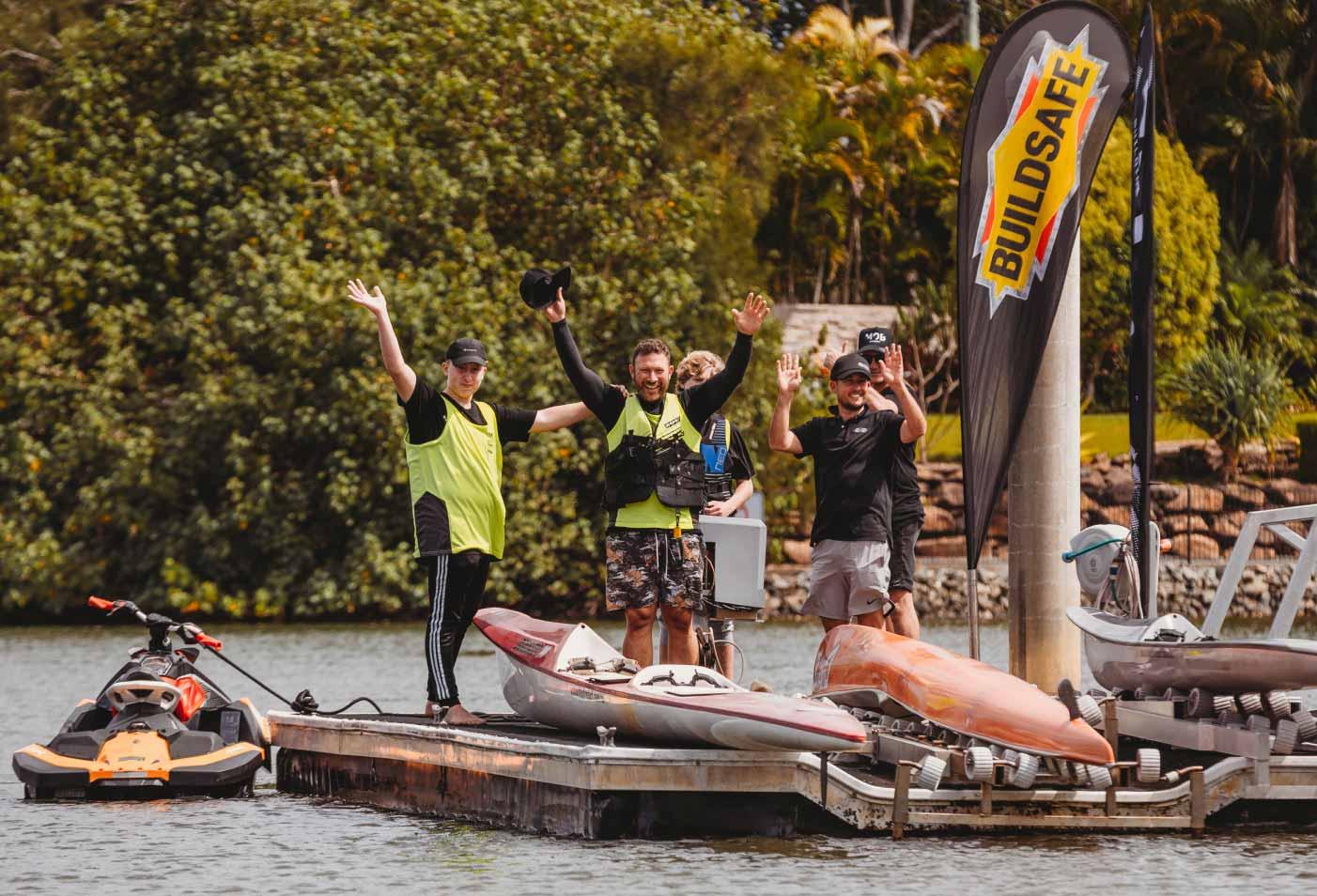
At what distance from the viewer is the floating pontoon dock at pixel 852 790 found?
9.23m

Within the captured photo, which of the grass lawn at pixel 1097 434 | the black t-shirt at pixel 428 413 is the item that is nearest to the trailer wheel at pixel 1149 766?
the black t-shirt at pixel 428 413

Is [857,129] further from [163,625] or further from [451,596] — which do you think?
[451,596]

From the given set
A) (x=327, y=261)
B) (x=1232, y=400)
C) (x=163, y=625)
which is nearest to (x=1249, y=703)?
(x=163, y=625)

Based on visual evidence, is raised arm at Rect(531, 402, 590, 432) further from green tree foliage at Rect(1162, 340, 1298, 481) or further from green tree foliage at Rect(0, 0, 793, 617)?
green tree foliage at Rect(1162, 340, 1298, 481)


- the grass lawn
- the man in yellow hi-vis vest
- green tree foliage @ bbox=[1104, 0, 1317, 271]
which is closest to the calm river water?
the man in yellow hi-vis vest

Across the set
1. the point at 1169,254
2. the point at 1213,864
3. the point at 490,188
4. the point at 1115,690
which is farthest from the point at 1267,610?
the point at 1213,864

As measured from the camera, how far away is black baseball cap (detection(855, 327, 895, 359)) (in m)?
11.5

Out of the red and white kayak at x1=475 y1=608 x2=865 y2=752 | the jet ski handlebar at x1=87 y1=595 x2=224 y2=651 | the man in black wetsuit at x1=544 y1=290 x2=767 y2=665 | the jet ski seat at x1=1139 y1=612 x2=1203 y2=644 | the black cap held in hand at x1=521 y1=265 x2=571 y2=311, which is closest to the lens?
the red and white kayak at x1=475 y1=608 x2=865 y2=752

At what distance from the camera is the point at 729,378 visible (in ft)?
33.6

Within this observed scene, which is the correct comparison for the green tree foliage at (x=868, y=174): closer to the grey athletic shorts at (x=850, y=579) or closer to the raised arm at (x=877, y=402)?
the raised arm at (x=877, y=402)

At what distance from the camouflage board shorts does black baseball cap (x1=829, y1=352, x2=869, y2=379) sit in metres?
1.37

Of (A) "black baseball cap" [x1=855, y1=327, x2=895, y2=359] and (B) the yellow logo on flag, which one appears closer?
(B) the yellow logo on flag

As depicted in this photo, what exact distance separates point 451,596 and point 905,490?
8.59ft

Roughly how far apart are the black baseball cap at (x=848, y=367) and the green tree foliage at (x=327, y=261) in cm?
1596
